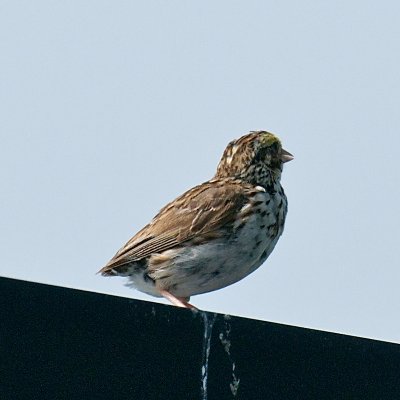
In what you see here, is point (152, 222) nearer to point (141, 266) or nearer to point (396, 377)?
point (141, 266)

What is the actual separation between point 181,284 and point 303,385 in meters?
3.52

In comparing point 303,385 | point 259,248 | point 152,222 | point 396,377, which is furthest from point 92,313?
point 152,222

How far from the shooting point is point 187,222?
343 inches

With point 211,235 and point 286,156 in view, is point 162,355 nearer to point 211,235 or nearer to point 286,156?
point 211,235

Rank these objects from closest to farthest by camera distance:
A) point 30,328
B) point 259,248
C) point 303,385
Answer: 1. point 30,328
2. point 303,385
3. point 259,248

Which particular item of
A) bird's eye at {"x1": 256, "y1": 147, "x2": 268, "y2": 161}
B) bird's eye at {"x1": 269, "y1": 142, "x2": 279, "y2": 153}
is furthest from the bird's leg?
bird's eye at {"x1": 269, "y1": 142, "x2": 279, "y2": 153}

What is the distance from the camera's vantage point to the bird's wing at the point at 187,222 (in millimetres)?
8500

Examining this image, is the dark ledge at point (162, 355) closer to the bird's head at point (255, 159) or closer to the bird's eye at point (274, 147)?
the bird's head at point (255, 159)

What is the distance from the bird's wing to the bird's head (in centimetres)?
18

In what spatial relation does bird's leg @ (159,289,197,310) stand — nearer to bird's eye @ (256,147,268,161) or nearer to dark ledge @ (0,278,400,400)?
bird's eye @ (256,147,268,161)

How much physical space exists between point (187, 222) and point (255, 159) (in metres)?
0.87

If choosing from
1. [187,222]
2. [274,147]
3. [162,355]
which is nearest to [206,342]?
[162,355]

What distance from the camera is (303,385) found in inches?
192

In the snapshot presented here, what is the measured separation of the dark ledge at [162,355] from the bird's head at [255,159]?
13.8 feet
